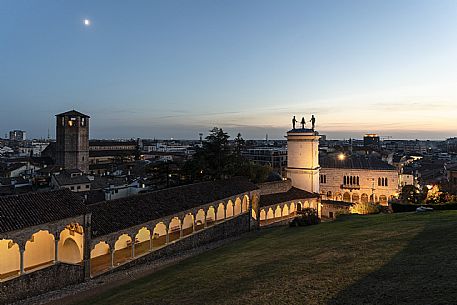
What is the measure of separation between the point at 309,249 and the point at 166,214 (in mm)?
11348

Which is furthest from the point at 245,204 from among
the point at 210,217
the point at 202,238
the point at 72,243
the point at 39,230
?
the point at 39,230

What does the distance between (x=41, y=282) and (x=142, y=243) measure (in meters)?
9.71

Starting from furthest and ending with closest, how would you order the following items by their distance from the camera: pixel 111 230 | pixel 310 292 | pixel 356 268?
pixel 111 230, pixel 356 268, pixel 310 292

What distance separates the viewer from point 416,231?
17.3 m

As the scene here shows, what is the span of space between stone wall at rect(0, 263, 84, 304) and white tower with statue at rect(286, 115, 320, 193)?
33.6 meters

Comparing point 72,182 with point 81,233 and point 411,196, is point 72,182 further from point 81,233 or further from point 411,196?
point 411,196

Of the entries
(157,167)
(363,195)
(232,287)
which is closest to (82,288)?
(232,287)

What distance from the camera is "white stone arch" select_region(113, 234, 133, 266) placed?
22.5 m

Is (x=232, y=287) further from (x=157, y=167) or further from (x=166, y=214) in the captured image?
(x=157, y=167)

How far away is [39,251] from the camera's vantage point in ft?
70.7

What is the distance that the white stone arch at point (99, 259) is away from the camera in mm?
21250

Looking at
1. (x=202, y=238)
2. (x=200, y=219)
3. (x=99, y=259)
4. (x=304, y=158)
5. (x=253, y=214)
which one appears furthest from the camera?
(x=304, y=158)

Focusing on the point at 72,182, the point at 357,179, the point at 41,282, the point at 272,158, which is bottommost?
the point at 41,282

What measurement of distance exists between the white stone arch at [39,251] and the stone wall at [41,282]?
2458 millimetres
